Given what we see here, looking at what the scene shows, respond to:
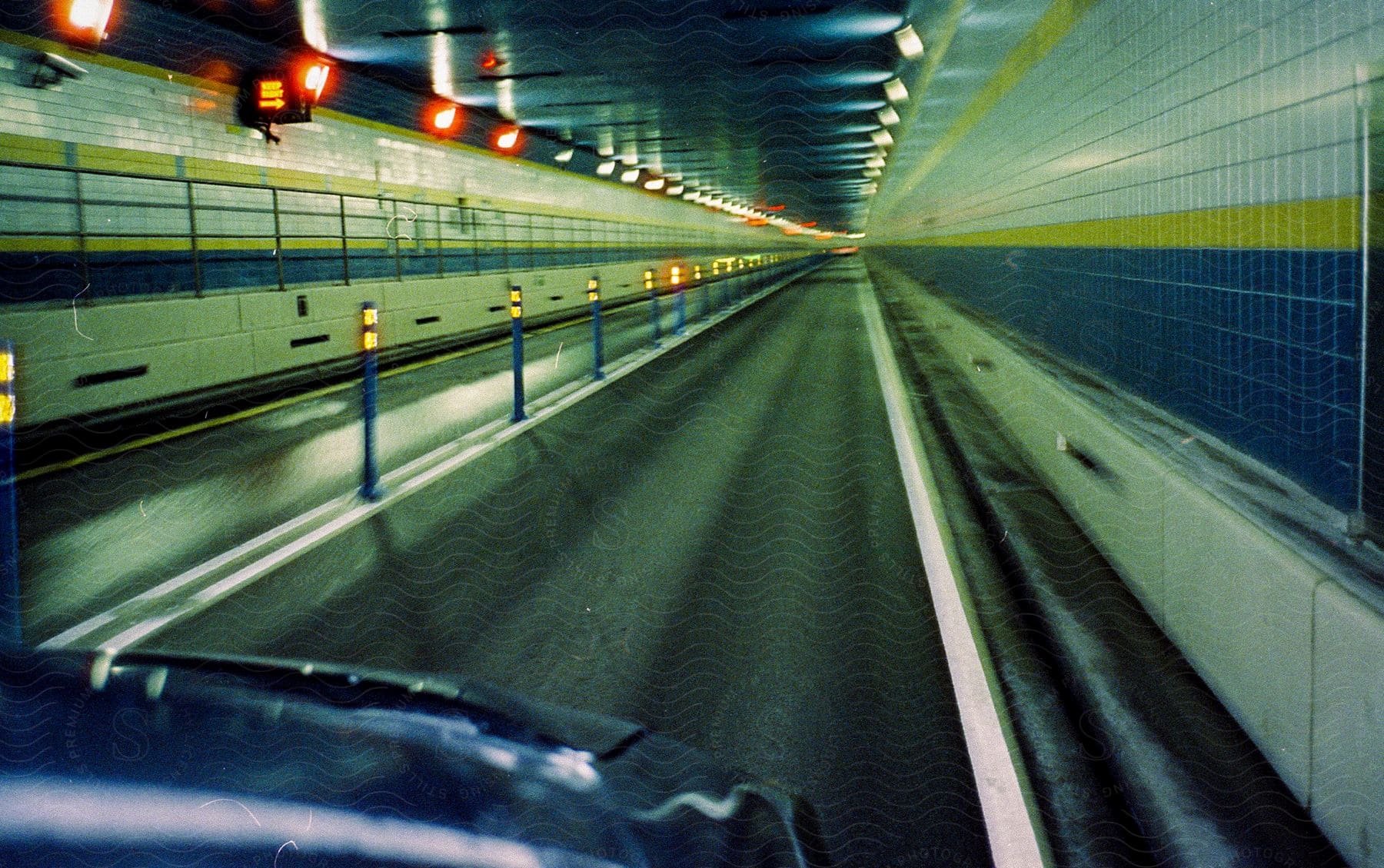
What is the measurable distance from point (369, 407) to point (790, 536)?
318 centimetres

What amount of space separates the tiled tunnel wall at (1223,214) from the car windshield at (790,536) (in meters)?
0.03

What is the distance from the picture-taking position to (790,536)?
23.5 ft

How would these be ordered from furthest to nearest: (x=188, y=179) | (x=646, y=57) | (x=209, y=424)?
(x=646, y=57), (x=188, y=179), (x=209, y=424)

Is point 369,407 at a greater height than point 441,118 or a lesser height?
lesser

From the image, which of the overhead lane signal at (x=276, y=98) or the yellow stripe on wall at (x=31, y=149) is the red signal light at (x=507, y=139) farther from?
the yellow stripe on wall at (x=31, y=149)

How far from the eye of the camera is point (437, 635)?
517 cm

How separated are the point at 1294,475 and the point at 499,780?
3807mm

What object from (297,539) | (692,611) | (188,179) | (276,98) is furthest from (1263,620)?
(276,98)

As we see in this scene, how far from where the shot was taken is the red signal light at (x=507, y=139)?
33.3 meters

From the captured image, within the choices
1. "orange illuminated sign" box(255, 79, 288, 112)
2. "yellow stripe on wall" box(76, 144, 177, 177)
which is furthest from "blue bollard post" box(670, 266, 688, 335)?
"yellow stripe on wall" box(76, 144, 177, 177)

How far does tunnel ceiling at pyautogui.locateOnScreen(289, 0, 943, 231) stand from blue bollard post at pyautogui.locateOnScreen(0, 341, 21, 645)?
14633 mm

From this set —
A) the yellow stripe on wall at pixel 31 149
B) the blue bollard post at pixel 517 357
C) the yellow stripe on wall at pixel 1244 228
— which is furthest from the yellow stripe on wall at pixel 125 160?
the yellow stripe on wall at pixel 1244 228

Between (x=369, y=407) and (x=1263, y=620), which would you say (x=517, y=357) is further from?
(x=1263, y=620)

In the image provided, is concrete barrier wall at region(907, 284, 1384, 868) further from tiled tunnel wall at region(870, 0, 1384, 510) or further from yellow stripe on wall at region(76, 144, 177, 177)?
yellow stripe on wall at region(76, 144, 177, 177)
